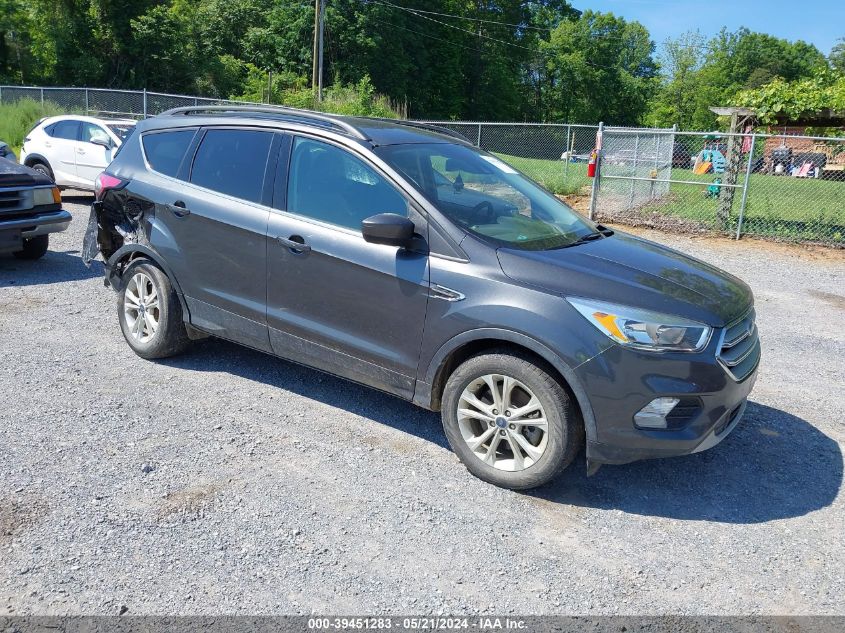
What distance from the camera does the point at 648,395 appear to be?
3545 millimetres

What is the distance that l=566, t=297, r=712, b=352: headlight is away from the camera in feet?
11.7

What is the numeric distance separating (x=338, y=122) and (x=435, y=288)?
140cm

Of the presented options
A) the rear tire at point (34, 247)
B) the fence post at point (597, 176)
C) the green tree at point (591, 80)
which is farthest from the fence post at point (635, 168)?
the green tree at point (591, 80)

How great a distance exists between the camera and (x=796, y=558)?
11.2 ft

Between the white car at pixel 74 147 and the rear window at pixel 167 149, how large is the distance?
26.6ft

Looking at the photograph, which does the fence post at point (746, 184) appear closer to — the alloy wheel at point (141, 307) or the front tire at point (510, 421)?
the front tire at point (510, 421)

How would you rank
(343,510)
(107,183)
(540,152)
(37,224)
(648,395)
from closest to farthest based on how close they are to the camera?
(648,395) < (343,510) < (107,183) < (37,224) < (540,152)

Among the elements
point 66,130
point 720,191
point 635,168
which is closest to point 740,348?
point 720,191

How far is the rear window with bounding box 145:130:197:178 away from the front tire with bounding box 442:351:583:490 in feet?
8.99

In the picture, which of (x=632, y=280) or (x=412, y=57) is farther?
(x=412, y=57)

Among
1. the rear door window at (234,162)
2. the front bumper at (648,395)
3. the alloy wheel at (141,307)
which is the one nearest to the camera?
the front bumper at (648,395)

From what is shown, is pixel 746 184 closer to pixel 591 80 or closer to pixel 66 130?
pixel 66 130

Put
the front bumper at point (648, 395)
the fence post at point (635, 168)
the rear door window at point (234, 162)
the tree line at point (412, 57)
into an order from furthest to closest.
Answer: the tree line at point (412, 57) < the fence post at point (635, 168) < the rear door window at point (234, 162) < the front bumper at point (648, 395)

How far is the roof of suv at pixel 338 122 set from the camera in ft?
15.0
